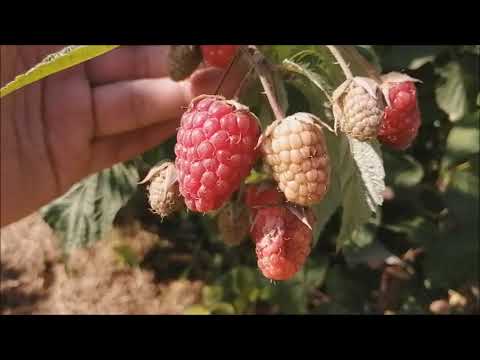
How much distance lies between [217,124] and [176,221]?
2312mm

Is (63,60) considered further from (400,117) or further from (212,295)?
(212,295)

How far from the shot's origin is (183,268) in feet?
10.2

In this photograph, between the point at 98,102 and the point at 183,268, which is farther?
the point at 183,268

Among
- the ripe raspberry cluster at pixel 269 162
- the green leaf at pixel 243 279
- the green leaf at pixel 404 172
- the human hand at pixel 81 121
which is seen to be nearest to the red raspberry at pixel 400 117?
the ripe raspberry cluster at pixel 269 162

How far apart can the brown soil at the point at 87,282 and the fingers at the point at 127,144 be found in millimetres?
1282

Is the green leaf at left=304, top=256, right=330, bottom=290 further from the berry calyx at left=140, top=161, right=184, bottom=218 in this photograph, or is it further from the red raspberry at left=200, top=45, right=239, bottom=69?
the berry calyx at left=140, top=161, right=184, bottom=218

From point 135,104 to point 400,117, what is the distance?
0.87m

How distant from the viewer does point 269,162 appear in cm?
91

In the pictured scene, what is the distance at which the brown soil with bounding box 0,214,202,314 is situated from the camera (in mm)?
3014

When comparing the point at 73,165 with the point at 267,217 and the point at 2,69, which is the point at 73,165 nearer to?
the point at 2,69

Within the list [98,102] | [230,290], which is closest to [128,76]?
[98,102]

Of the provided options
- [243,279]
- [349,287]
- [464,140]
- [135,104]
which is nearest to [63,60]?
[135,104]

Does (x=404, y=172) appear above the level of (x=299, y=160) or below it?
below
